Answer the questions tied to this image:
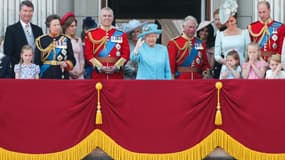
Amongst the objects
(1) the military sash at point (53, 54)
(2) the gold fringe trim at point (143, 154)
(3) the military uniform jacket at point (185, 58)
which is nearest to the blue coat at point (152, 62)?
(3) the military uniform jacket at point (185, 58)

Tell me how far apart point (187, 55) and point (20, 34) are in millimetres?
2224

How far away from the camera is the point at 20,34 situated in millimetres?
11539

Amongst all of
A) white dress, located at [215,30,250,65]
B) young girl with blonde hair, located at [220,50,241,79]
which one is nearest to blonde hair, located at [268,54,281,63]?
young girl with blonde hair, located at [220,50,241,79]

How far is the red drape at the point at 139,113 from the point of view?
10.4 metres

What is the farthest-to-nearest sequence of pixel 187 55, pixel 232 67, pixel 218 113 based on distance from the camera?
pixel 187 55 → pixel 232 67 → pixel 218 113

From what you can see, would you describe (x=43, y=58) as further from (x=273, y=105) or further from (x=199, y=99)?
(x=273, y=105)

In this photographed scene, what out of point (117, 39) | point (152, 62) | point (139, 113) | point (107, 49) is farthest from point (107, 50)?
point (139, 113)

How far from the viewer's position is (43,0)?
12.8 meters

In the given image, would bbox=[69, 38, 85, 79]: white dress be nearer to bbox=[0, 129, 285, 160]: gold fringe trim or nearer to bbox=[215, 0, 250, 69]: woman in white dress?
bbox=[0, 129, 285, 160]: gold fringe trim

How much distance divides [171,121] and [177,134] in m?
0.17

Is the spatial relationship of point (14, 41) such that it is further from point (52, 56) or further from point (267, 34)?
point (267, 34)

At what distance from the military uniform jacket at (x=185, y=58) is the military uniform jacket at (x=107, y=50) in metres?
0.68

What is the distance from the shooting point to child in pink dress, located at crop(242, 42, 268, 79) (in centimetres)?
1096

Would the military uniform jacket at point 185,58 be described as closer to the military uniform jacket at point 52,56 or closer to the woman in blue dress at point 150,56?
the woman in blue dress at point 150,56
